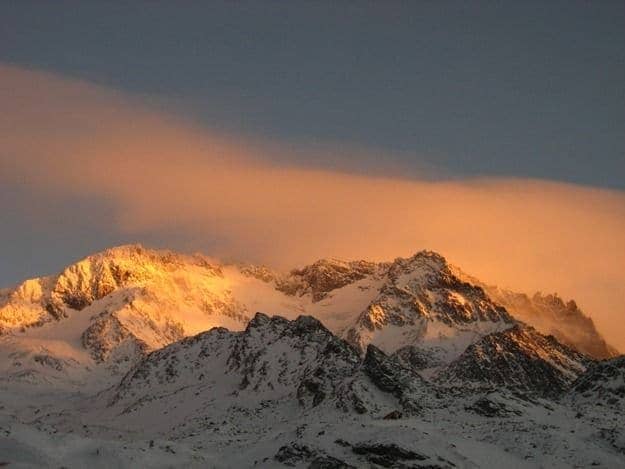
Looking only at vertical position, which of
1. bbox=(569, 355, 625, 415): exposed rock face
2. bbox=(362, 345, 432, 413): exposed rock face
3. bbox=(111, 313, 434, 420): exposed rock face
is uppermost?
bbox=(569, 355, 625, 415): exposed rock face

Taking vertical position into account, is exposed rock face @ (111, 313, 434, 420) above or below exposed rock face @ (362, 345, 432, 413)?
below

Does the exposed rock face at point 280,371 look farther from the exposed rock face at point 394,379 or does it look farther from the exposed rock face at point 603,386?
the exposed rock face at point 603,386

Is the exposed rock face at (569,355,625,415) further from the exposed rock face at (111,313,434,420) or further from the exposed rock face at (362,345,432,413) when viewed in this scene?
the exposed rock face at (111,313,434,420)

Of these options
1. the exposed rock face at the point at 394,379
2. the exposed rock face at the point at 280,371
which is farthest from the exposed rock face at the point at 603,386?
the exposed rock face at the point at 280,371

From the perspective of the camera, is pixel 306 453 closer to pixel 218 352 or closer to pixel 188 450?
pixel 188 450

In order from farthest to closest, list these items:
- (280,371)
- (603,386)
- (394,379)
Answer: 1. (280,371)
2. (603,386)
3. (394,379)

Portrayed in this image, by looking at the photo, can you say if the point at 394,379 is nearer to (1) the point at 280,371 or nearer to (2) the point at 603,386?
(2) the point at 603,386

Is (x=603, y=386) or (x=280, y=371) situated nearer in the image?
(x=603, y=386)

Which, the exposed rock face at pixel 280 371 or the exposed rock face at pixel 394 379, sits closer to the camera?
the exposed rock face at pixel 394 379

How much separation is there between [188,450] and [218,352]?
81981mm

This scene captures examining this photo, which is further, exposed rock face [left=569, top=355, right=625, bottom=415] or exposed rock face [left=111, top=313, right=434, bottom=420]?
exposed rock face [left=569, top=355, right=625, bottom=415]

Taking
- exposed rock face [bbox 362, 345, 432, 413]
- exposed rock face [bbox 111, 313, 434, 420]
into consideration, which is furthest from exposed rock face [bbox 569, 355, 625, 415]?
exposed rock face [bbox 111, 313, 434, 420]

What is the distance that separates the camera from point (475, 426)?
108m

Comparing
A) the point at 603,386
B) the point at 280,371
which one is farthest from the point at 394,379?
the point at 280,371
